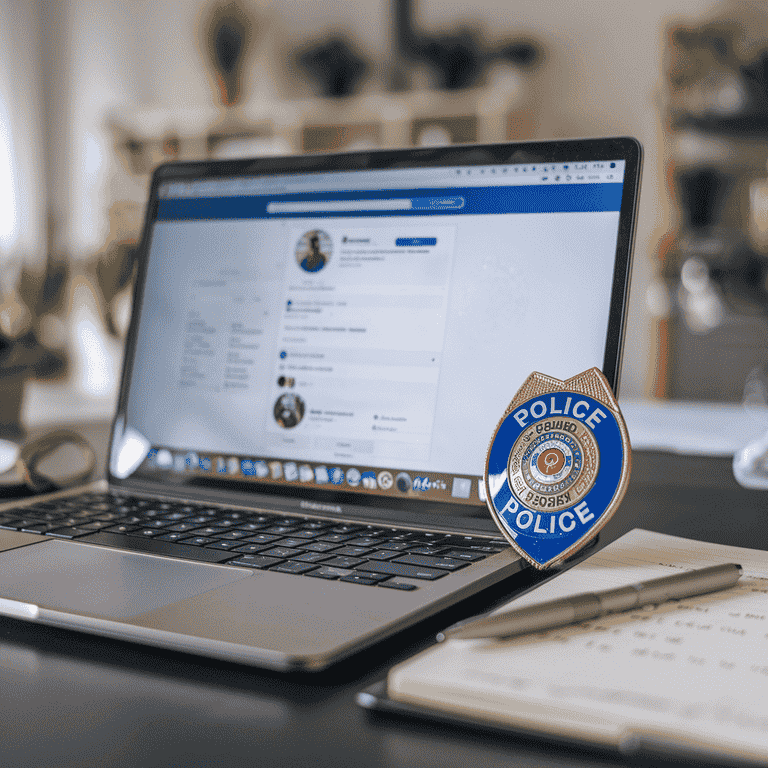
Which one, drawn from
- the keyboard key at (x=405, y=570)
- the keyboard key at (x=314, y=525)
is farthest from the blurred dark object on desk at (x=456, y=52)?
the keyboard key at (x=405, y=570)

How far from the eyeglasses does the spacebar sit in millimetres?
191

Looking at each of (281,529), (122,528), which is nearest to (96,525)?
(122,528)

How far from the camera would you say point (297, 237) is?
64cm

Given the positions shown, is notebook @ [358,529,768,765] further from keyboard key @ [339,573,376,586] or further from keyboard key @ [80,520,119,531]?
keyboard key @ [80,520,119,531]

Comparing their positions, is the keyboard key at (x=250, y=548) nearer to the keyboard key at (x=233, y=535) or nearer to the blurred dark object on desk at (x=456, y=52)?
the keyboard key at (x=233, y=535)

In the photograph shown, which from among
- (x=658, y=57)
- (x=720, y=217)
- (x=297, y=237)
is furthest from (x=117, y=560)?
(x=658, y=57)

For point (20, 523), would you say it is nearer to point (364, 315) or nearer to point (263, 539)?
point (263, 539)

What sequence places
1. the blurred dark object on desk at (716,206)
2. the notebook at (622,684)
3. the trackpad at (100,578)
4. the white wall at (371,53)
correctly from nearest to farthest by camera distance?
the notebook at (622,684) → the trackpad at (100,578) → the blurred dark object on desk at (716,206) → the white wall at (371,53)

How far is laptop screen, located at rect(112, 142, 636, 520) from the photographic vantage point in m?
0.55

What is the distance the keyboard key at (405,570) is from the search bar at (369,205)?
277 millimetres

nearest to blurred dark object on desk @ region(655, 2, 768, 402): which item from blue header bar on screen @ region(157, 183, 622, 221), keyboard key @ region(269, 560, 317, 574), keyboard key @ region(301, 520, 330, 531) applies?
blue header bar on screen @ region(157, 183, 622, 221)

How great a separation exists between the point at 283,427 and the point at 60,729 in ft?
1.15

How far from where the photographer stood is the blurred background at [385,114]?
2730mm

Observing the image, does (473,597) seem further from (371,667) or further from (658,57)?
(658,57)
